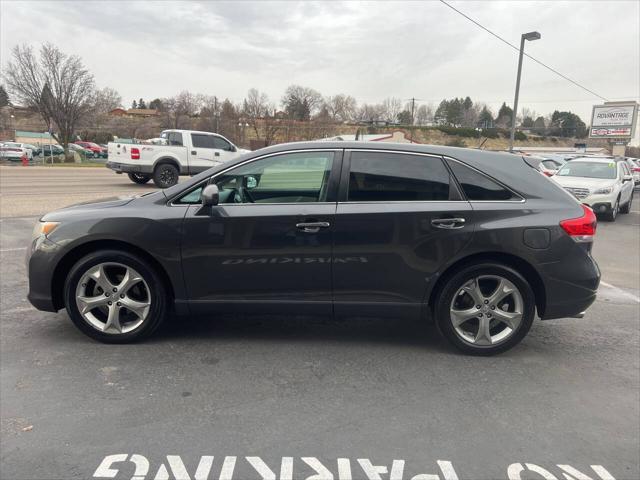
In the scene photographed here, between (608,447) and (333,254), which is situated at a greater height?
(333,254)

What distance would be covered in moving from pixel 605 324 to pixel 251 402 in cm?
369

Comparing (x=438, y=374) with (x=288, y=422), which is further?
(x=438, y=374)

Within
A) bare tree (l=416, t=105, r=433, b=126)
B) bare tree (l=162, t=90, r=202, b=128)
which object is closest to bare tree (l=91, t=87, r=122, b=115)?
bare tree (l=162, t=90, r=202, b=128)

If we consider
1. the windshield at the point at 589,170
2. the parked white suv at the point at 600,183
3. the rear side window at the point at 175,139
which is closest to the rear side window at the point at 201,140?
the rear side window at the point at 175,139

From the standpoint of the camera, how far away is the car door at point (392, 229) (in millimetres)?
3783

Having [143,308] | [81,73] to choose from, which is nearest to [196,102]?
[81,73]

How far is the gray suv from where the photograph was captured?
3.80 metres

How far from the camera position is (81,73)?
3606 cm

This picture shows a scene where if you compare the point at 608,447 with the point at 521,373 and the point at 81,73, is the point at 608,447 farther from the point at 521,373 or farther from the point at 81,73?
the point at 81,73

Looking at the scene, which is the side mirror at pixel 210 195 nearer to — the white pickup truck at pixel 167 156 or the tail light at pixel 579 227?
the tail light at pixel 579 227

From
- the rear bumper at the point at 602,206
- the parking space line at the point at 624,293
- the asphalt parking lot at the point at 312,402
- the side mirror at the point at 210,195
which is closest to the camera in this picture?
the asphalt parking lot at the point at 312,402

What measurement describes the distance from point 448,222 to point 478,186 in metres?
0.42

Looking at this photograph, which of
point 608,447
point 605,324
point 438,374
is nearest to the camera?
→ point 608,447

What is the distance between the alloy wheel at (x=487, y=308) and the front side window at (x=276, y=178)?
1.49 m
